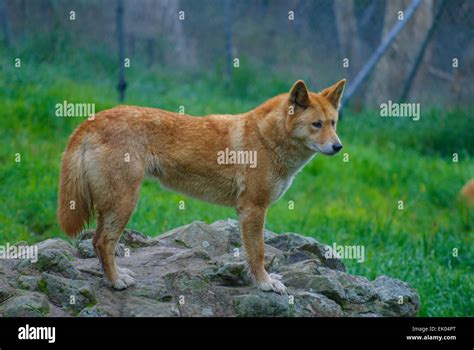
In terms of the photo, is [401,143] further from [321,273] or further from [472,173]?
[321,273]

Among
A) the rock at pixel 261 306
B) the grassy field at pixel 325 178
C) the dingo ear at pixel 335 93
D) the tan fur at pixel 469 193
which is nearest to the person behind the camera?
the rock at pixel 261 306

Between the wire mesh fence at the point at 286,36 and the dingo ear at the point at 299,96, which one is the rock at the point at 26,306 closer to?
the dingo ear at the point at 299,96

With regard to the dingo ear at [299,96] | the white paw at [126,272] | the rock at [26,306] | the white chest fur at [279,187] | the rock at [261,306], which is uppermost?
the dingo ear at [299,96]

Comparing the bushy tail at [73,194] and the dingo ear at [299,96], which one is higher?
the dingo ear at [299,96]

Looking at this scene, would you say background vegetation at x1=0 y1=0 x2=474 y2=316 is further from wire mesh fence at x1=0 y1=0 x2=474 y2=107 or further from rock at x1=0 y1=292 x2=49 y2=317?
rock at x1=0 y1=292 x2=49 y2=317

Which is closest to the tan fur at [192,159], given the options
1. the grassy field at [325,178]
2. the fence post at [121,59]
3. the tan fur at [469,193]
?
the grassy field at [325,178]

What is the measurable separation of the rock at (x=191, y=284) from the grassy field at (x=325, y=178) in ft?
5.01

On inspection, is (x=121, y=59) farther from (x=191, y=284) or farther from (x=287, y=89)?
(x=191, y=284)

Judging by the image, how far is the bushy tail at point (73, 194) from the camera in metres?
6.09

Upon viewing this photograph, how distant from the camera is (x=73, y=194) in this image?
6094 millimetres

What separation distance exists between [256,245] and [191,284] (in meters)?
0.56

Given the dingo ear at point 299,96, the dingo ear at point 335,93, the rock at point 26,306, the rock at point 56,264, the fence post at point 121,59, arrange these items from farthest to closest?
1. the fence post at point 121,59
2. the dingo ear at point 335,93
3. the dingo ear at point 299,96
4. the rock at point 56,264
5. the rock at point 26,306

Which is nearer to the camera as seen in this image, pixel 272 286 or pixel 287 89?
pixel 272 286

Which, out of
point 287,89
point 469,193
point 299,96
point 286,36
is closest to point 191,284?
point 299,96
